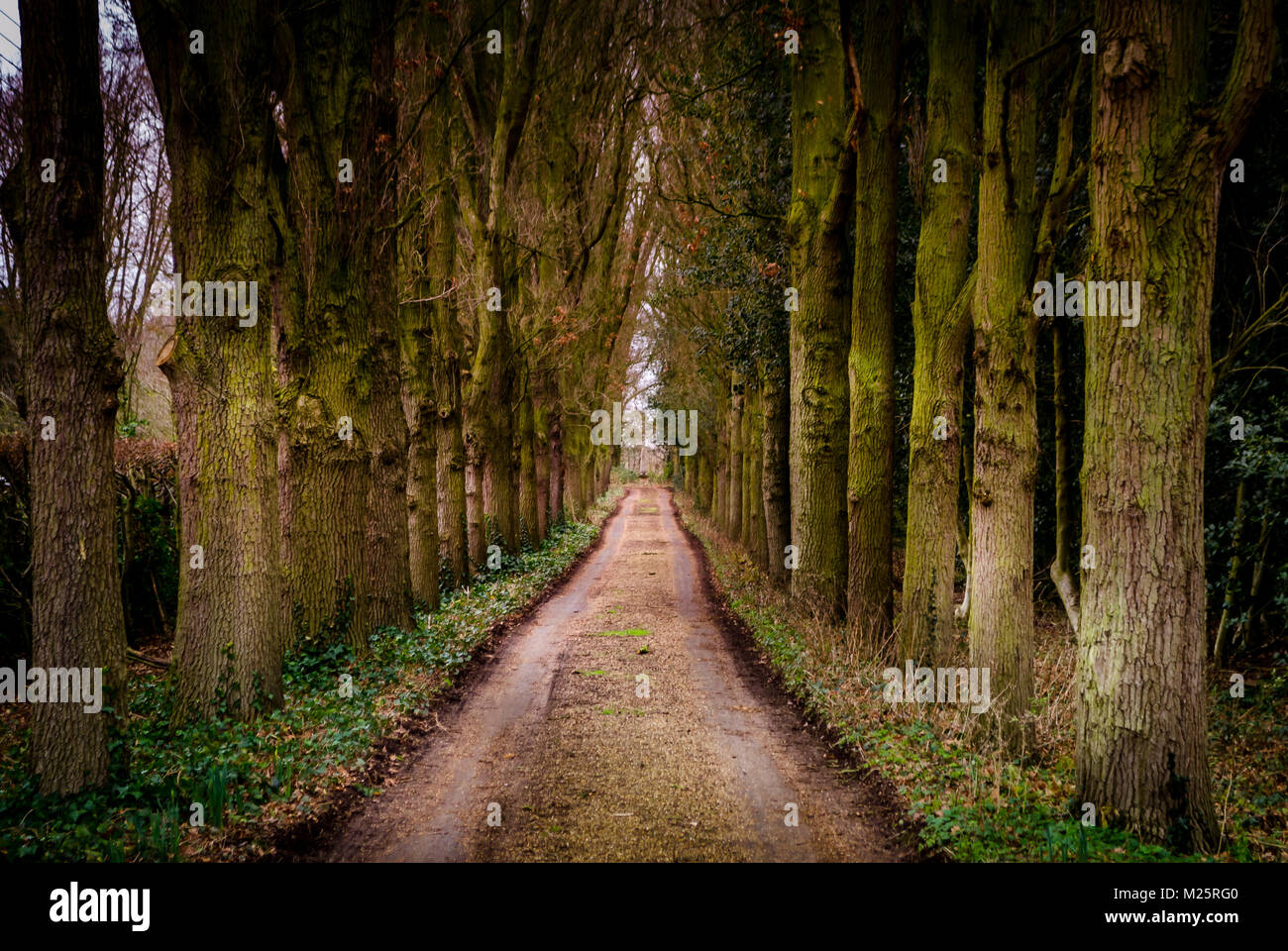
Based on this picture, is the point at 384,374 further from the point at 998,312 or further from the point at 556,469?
the point at 556,469

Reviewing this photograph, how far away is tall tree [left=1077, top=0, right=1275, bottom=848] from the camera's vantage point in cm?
391

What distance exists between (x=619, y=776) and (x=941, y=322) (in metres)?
5.45

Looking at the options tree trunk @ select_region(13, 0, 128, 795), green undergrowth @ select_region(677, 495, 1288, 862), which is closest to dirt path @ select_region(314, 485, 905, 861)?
green undergrowth @ select_region(677, 495, 1288, 862)

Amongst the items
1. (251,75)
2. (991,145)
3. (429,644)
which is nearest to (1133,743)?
(991,145)

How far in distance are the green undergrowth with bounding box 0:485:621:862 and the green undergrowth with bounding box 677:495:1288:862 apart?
4.02m

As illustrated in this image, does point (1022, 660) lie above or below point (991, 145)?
below

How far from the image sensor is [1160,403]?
3965mm

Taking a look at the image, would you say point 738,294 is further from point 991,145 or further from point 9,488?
point 9,488

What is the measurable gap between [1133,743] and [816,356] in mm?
6324

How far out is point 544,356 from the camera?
19422 millimetres

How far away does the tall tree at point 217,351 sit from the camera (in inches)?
229
